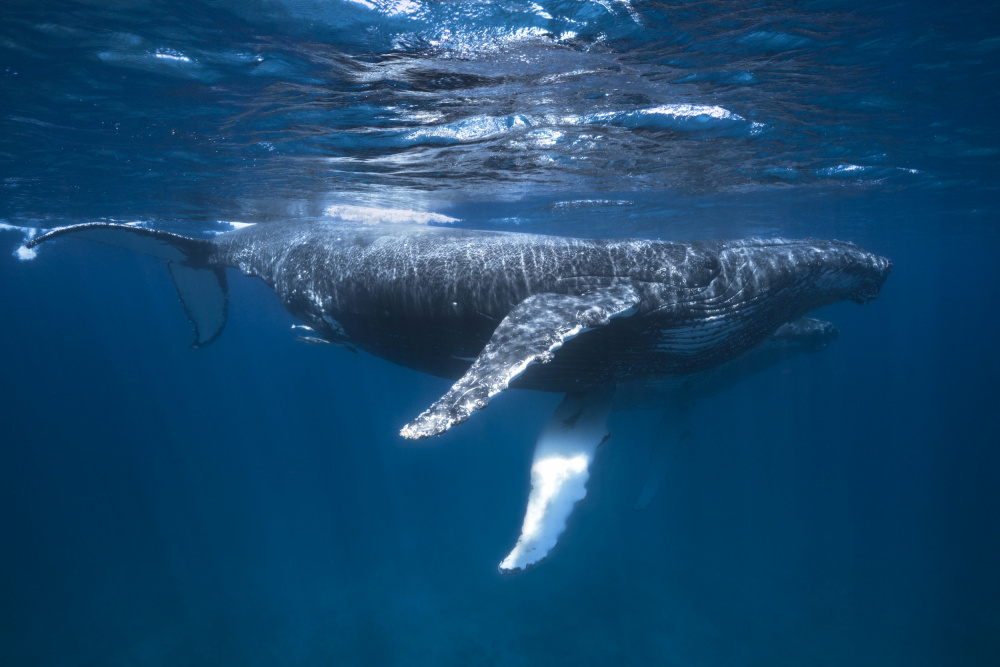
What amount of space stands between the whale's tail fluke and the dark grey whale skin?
2.89 meters

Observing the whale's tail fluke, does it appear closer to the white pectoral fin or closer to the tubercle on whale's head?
the white pectoral fin

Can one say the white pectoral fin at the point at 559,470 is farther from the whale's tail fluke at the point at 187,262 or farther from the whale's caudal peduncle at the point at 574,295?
the whale's tail fluke at the point at 187,262

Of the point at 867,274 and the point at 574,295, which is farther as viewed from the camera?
the point at 867,274

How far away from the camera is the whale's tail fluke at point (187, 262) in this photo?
6.86 metres

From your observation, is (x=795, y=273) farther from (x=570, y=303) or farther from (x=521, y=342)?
(x=521, y=342)

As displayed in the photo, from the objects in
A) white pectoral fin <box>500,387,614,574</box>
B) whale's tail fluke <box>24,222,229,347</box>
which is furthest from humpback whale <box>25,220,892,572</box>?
whale's tail fluke <box>24,222,229,347</box>

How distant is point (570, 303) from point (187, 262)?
23.4 ft

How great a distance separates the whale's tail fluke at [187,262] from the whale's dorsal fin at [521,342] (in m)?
5.90

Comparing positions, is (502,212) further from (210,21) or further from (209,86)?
(210,21)

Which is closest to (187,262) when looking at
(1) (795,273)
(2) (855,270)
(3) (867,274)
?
(1) (795,273)

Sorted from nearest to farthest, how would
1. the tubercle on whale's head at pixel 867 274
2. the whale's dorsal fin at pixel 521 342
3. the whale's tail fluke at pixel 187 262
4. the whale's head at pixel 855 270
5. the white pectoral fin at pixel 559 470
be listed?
1. the whale's dorsal fin at pixel 521 342
2. the white pectoral fin at pixel 559 470
3. the whale's head at pixel 855 270
4. the tubercle on whale's head at pixel 867 274
5. the whale's tail fluke at pixel 187 262

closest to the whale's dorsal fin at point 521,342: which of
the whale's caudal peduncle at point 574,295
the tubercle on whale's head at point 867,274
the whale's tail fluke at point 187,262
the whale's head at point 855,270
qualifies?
the whale's caudal peduncle at point 574,295

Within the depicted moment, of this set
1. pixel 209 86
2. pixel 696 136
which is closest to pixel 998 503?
pixel 696 136

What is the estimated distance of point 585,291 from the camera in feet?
15.2
